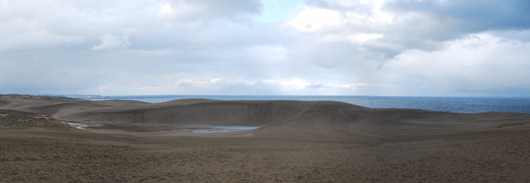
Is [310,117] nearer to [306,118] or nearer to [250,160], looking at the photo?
[306,118]

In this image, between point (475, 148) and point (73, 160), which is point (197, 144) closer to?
point (73, 160)

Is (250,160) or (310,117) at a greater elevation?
(310,117)

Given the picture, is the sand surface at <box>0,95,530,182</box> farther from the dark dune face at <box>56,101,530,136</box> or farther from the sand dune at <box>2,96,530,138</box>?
the dark dune face at <box>56,101,530,136</box>

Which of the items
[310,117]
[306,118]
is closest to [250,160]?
[306,118]

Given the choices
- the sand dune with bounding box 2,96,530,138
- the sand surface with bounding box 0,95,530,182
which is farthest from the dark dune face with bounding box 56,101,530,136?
the sand surface with bounding box 0,95,530,182

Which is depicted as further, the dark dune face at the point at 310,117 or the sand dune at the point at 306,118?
the dark dune face at the point at 310,117

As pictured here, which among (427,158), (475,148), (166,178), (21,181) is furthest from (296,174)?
(475,148)

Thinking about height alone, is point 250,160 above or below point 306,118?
below

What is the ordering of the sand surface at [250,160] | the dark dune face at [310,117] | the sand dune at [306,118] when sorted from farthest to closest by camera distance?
the dark dune face at [310,117]
the sand dune at [306,118]
the sand surface at [250,160]

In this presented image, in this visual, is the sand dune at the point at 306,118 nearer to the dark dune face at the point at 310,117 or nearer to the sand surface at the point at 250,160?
the dark dune face at the point at 310,117

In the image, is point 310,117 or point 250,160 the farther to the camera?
point 310,117

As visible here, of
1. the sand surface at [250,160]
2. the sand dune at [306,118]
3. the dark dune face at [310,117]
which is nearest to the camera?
the sand surface at [250,160]

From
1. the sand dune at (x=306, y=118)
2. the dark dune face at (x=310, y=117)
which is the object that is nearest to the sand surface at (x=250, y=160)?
the sand dune at (x=306, y=118)
